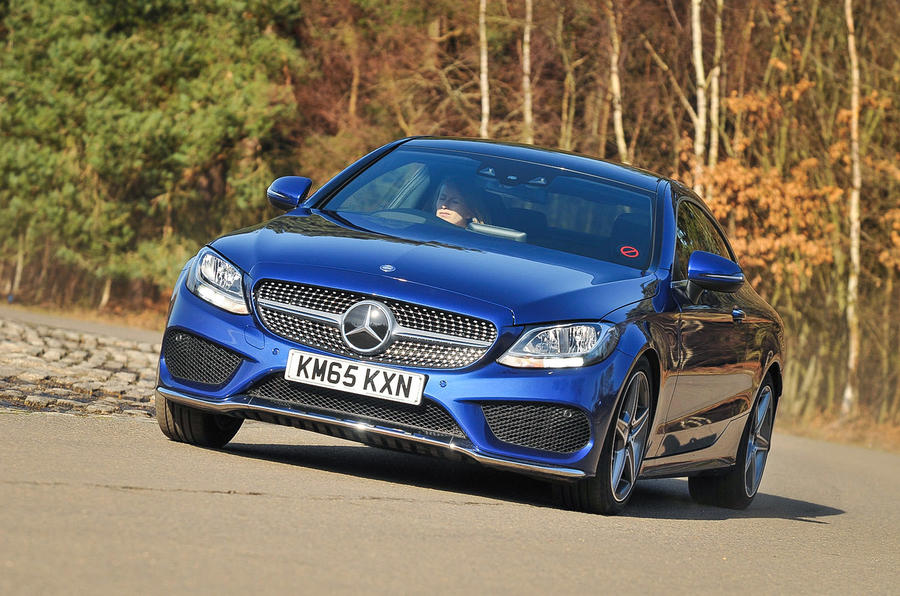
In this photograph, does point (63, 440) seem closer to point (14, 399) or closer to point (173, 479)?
point (173, 479)

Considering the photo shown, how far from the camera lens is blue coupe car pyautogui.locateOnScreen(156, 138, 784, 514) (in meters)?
7.07

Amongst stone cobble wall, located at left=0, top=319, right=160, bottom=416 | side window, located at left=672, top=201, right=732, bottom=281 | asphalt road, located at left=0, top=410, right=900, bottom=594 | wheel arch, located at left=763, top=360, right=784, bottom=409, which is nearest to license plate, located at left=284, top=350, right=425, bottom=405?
asphalt road, located at left=0, top=410, right=900, bottom=594

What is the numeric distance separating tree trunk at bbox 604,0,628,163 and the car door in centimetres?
2369

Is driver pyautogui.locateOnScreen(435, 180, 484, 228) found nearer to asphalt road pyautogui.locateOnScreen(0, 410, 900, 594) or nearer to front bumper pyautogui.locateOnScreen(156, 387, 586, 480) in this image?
asphalt road pyautogui.locateOnScreen(0, 410, 900, 594)

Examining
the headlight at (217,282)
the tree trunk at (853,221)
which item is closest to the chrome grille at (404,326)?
the headlight at (217,282)

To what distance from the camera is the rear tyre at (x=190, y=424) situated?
8016 mm

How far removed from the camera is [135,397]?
1124 cm

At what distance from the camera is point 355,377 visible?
7105 millimetres

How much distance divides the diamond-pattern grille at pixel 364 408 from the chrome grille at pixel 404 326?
0.18 m

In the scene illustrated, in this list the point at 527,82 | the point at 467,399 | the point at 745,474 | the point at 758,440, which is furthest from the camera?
the point at 527,82

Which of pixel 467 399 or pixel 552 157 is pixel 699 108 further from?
pixel 467 399

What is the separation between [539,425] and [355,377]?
2.64 ft

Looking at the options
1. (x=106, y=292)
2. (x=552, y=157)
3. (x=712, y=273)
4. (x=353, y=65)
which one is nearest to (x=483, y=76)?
(x=353, y=65)

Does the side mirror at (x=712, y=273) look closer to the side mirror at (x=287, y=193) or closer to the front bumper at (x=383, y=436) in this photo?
the front bumper at (x=383, y=436)
